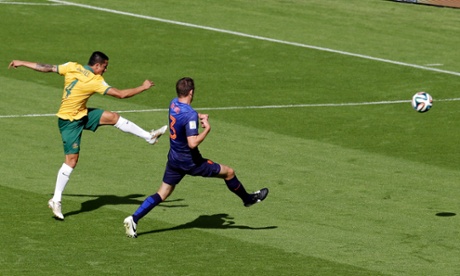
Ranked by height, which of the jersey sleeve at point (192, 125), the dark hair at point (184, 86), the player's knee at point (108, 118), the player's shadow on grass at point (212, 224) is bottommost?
the player's shadow on grass at point (212, 224)

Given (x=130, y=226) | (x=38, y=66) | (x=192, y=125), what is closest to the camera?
(x=192, y=125)

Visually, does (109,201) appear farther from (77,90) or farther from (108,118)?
(77,90)

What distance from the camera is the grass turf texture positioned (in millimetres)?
17656

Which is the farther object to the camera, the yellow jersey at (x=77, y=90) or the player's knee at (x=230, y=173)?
the yellow jersey at (x=77, y=90)

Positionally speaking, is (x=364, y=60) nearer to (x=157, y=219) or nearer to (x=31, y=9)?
(x=31, y=9)

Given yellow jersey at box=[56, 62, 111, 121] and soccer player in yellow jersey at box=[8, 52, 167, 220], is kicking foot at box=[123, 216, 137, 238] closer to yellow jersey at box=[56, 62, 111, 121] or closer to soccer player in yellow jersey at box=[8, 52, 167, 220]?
soccer player in yellow jersey at box=[8, 52, 167, 220]

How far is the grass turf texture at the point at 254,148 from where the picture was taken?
17.7 meters

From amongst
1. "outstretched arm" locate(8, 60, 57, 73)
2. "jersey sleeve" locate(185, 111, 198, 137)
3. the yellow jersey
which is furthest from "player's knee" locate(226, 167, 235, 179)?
"outstretched arm" locate(8, 60, 57, 73)

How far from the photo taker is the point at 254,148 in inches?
981

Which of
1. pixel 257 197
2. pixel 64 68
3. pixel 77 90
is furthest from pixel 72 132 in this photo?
pixel 257 197

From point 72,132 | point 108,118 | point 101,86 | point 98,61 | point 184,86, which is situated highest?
point 98,61

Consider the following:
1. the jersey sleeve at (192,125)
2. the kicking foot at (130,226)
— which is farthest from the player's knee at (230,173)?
the kicking foot at (130,226)

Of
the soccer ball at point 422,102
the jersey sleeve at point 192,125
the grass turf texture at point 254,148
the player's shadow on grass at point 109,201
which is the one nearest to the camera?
the grass turf texture at point 254,148

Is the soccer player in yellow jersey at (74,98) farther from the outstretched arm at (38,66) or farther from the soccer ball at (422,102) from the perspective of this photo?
the soccer ball at (422,102)
